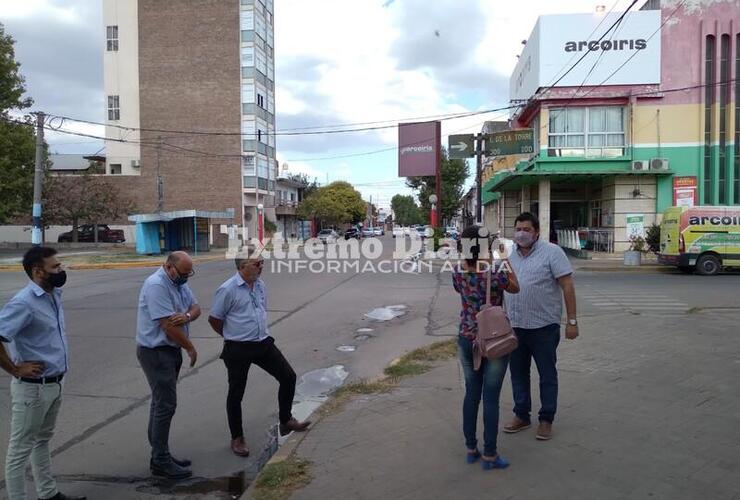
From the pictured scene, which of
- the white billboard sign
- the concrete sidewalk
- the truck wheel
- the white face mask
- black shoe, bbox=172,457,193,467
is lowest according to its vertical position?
black shoe, bbox=172,457,193,467

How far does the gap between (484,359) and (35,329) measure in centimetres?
294

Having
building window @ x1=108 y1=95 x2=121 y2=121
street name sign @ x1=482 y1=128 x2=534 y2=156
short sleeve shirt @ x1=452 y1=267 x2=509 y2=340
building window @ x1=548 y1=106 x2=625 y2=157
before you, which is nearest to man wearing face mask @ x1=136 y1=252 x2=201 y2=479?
short sleeve shirt @ x1=452 y1=267 x2=509 y2=340

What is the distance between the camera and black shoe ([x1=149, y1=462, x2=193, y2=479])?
432 cm

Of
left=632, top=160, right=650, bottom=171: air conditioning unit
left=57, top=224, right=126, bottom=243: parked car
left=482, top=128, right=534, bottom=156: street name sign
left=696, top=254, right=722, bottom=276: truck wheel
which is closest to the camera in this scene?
left=696, top=254, right=722, bottom=276: truck wheel

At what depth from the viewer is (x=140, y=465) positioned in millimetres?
4598

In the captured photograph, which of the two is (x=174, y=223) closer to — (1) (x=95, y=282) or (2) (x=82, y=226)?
(2) (x=82, y=226)

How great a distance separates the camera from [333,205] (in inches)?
2872

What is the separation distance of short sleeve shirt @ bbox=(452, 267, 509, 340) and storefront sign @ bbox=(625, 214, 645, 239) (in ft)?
75.6

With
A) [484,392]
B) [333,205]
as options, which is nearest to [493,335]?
[484,392]

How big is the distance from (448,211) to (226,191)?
20.6 metres

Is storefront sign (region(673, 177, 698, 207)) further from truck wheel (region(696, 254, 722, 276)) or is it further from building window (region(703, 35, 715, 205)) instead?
truck wheel (region(696, 254, 722, 276))

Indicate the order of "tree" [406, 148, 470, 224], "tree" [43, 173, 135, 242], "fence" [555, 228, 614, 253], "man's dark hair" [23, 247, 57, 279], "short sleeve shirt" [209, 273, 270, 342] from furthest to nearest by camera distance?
1. "tree" [406, 148, 470, 224]
2. "tree" [43, 173, 135, 242]
3. "fence" [555, 228, 614, 253]
4. "short sleeve shirt" [209, 273, 270, 342]
5. "man's dark hair" [23, 247, 57, 279]

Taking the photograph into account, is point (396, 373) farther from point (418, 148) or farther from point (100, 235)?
point (100, 235)

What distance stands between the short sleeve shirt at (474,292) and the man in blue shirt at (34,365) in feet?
8.70
